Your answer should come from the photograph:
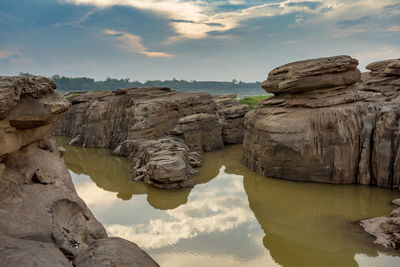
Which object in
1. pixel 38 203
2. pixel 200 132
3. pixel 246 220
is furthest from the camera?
pixel 200 132

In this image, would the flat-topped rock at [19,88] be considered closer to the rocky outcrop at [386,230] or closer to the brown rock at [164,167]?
the brown rock at [164,167]

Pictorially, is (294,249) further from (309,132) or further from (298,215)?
(309,132)

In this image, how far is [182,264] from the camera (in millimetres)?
6996

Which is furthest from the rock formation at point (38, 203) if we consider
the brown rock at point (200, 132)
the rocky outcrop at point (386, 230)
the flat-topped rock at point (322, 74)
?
the brown rock at point (200, 132)

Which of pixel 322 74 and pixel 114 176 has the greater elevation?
pixel 322 74

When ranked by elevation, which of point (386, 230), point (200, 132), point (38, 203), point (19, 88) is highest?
point (19, 88)

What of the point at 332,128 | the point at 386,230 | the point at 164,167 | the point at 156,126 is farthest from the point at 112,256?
the point at 156,126

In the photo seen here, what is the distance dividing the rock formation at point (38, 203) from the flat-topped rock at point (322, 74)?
956 centimetres

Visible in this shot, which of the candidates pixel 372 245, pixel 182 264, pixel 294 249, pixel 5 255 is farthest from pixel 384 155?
pixel 5 255

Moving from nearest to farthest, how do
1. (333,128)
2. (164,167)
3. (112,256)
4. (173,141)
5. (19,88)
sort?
(112,256) → (19,88) → (333,128) → (164,167) → (173,141)

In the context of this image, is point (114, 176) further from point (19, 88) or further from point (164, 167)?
point (19, 88)

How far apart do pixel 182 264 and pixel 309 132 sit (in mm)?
7588

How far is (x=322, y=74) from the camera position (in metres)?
12.8

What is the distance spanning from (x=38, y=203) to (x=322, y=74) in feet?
37.2
